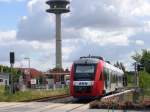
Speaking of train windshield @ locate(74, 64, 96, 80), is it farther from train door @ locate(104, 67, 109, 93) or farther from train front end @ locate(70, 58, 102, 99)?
train door @ locate(104, 67, 109, 93)

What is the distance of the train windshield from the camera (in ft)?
135

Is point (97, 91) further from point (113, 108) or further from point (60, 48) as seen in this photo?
point (60, 48)

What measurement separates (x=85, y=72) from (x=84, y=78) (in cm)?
49

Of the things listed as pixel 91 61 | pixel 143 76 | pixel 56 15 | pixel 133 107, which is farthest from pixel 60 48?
pixel 133 107

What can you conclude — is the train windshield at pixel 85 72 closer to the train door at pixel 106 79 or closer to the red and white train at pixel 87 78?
the red and white train at pixel 87 78

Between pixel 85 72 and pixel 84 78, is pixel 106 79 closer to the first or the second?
pixel 85 72

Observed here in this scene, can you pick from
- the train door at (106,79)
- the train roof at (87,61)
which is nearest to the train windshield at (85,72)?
the train roof at (87,61)

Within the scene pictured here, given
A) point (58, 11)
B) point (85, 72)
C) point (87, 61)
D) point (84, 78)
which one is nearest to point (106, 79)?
point (87, 61)

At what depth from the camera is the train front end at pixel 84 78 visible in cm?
4091

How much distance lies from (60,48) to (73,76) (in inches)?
4978

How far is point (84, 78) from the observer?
136 feet

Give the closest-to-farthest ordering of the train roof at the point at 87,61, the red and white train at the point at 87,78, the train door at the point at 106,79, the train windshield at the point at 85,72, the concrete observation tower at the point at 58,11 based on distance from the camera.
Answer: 1. the red and white train at the point at 87,78
2. the train windshield at the point at 85,72
3. the train roof at the point at 87,61
4. the train door at the point at 106,79
5. the concrete observation tower at the point at 58,11

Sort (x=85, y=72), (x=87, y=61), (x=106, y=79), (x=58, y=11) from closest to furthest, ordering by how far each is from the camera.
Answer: (x=85, y=72)
(x=87, y=61)
(x=106, y=79)
(x=58, y=11)

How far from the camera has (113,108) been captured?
99.1ft
